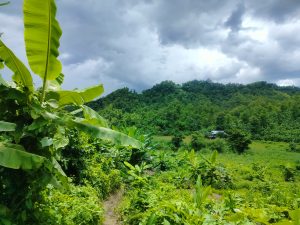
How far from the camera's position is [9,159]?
11.8ft

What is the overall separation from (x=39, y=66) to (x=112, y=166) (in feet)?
21.2

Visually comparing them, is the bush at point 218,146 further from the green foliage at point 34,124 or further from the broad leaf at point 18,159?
the broad leaf at point 18,159

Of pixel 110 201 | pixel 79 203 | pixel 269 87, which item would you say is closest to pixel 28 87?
pixel 79 203

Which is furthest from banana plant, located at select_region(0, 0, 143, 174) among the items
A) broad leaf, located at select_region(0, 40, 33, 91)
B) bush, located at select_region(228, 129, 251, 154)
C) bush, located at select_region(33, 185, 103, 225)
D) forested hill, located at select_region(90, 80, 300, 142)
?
forested hill, located at select_region(90, 80, 300, 142)

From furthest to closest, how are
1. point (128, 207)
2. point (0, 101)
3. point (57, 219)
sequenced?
point (128, 207), point (57, 219), point (0, 101)

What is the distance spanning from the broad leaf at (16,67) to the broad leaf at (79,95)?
1.37 ft

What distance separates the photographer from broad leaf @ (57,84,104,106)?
459 centimetres

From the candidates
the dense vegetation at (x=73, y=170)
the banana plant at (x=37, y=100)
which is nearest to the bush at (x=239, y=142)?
the dense vegetation at (x=73, y=170)

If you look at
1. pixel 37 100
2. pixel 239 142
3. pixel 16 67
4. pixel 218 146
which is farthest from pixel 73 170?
pixel 239 142

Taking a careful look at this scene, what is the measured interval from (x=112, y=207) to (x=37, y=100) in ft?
14.4

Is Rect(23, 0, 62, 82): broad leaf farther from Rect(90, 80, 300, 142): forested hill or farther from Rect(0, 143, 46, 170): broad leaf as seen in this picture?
Rect(90, 80, 300, 142): forested hill

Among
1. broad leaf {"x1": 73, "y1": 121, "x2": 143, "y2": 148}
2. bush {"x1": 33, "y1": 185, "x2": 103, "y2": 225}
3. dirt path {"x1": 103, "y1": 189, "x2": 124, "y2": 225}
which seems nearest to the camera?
broad leaf {"x1": 73, "y1": 121, "x2": 143, "y2": 148}

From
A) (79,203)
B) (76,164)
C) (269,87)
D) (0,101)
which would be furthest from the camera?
(269,87)

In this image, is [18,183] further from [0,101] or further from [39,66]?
[39,66]
